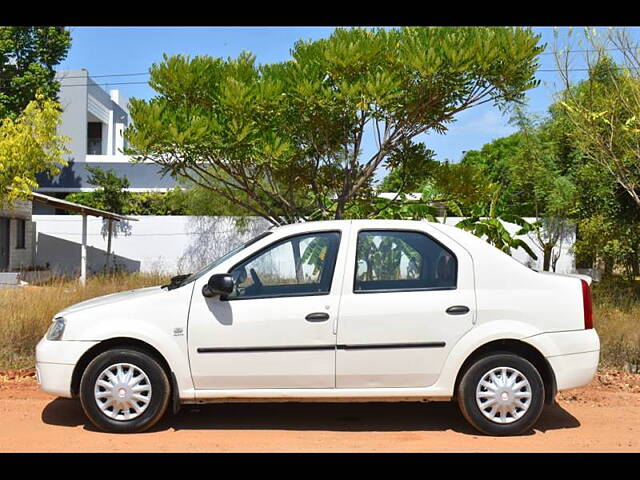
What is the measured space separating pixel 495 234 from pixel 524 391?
12242 millimetres

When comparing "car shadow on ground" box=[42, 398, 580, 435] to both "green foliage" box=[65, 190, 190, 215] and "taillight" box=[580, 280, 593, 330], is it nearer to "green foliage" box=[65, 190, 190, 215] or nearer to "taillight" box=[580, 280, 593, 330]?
"taillight" box=[580, 280, 593, 330]

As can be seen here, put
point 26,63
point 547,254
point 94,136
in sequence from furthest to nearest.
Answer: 1. point 94,136
2. point 26,63
3. point 547,254

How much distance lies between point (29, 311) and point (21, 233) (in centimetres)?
1767

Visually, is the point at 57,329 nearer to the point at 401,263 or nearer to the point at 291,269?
the point at 291,269

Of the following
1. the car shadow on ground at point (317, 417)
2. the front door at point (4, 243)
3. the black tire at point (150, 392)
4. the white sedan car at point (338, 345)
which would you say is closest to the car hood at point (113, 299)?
the white sedan car at point (338, 345)

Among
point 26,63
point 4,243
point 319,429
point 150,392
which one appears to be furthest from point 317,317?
point 26,63

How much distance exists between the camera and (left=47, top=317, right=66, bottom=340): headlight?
5.96 m

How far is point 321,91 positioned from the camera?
10.8m

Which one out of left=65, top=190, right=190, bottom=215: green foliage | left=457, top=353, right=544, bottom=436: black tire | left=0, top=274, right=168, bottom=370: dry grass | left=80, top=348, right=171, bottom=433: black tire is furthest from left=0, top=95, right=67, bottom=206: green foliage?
left=457, top=353, right=544, bottom=436: black tire

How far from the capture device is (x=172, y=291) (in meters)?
5.97

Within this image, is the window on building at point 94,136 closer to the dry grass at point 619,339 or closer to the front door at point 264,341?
the dry grass at point 619,339

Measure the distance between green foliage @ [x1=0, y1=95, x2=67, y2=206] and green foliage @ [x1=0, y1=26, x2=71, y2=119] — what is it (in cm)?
1236

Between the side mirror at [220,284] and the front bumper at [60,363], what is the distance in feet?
3.59

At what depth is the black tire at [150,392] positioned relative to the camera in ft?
19.1
